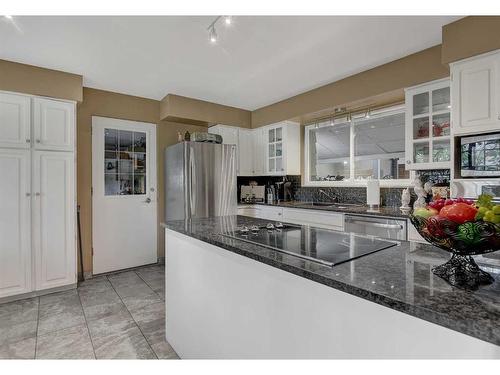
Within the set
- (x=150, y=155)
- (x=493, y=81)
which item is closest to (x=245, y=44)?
(x=493, y=81)

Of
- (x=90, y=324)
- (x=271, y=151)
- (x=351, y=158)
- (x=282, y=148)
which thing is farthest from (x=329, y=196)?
(x=90, y=324)

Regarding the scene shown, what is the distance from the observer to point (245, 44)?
8.11 ft

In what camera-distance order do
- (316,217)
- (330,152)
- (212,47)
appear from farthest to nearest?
(330,152)
(316,217)
(212,47)

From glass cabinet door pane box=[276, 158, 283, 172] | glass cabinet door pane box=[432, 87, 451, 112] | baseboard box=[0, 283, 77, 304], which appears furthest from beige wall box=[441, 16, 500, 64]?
baseboard box=[0, 283, 77, 304]

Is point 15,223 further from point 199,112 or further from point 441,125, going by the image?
point 441,125

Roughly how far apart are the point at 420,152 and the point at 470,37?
1016 millimetres

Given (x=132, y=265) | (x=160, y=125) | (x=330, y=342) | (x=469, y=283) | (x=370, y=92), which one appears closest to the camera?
(x=469, y=283)

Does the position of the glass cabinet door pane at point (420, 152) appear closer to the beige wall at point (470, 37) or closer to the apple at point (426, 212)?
the beige wall at point (470, 37)

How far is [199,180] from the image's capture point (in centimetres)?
369

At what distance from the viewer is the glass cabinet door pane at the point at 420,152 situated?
268cm

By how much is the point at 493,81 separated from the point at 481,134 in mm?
383

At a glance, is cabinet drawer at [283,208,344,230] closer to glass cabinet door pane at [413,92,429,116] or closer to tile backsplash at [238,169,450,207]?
tile backsplash at [238,169,450,207]

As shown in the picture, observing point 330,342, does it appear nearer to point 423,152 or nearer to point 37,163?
point 423,152

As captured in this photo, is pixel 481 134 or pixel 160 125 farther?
pixel 160 125
